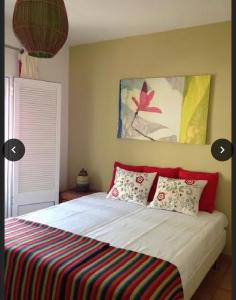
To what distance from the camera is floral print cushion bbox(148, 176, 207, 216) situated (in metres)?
2.48

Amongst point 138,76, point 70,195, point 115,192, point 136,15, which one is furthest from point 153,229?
point 136,15

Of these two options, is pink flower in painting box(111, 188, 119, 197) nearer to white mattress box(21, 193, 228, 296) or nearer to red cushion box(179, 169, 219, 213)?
white mattress box(21, 193, 228, 296)

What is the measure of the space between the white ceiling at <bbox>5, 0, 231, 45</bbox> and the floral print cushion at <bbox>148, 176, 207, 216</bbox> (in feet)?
4.68

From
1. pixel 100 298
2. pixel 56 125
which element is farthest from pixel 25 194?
pixel 100 298

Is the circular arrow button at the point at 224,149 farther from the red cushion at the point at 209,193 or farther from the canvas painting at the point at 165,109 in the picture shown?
the canvas painting at the point at 165,109

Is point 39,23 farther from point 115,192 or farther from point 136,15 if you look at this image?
point 115,192

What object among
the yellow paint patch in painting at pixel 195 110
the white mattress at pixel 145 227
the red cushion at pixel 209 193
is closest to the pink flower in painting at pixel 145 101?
the yellow paint patch in painting at pixel 195 110

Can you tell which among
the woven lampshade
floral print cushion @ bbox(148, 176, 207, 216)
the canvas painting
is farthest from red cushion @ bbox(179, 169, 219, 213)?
the woven lampshade

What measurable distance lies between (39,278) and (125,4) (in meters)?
2.05

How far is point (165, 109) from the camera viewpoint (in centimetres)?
290

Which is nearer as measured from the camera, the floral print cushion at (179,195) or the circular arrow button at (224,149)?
the circular arrow button at (224,149)

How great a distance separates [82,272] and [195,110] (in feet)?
6.08

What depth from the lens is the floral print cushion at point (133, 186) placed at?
2.73m

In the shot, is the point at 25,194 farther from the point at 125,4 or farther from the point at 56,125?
the point at 125,4
